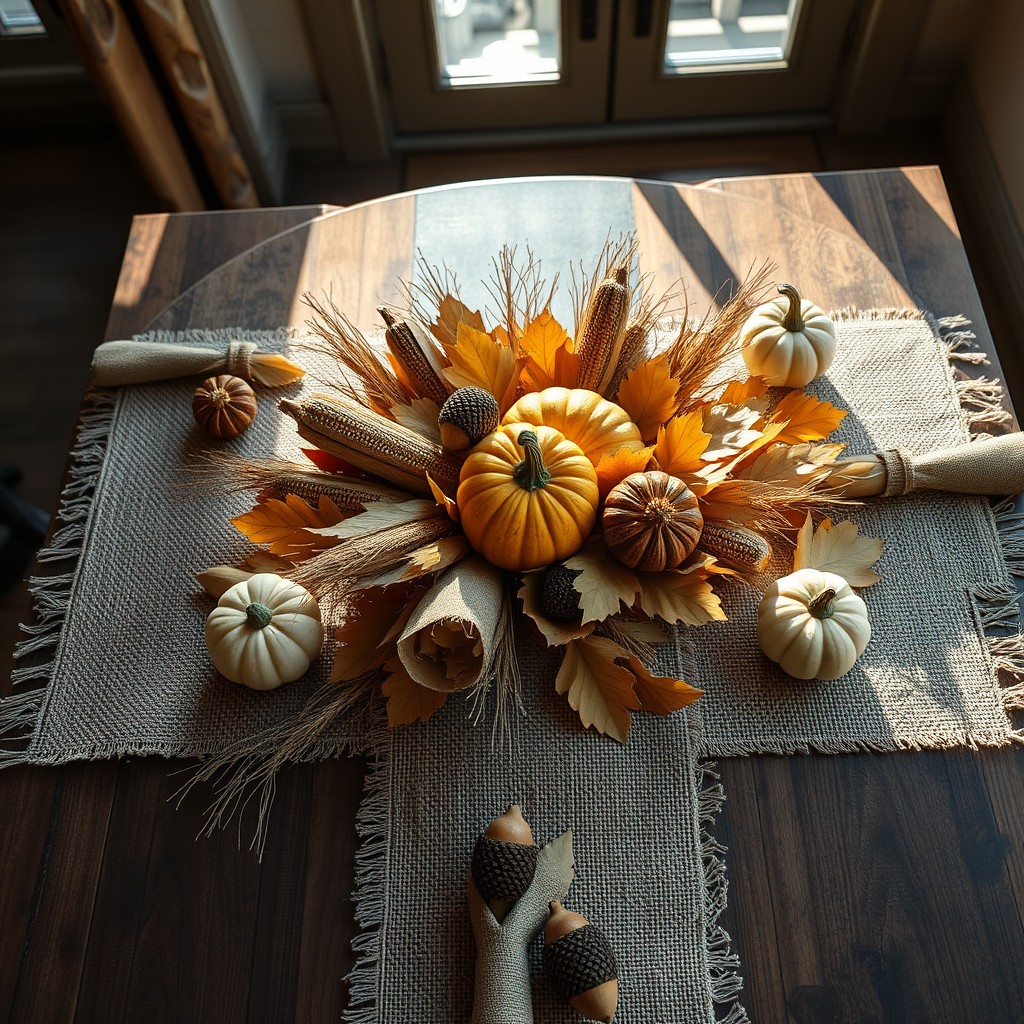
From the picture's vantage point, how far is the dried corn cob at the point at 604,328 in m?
0.99

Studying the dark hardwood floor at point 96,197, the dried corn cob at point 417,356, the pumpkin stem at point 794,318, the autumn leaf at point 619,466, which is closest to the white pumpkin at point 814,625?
the autumn leaf at point 619,466

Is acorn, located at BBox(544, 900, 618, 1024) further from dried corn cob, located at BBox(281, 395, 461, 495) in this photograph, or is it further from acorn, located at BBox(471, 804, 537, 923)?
dried corn cob, located at BBox(281, 395, 461, 495)

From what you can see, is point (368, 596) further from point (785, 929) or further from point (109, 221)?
point (109, 221)

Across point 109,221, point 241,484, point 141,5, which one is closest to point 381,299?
point 241,484

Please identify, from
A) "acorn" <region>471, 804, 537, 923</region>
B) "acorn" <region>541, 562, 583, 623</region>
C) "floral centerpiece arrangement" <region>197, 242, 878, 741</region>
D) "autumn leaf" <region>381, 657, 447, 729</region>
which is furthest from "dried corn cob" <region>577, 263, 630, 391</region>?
"acorn" <region>471, 804, 537, 923</region>

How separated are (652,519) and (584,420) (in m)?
0.14

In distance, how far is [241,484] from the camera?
3.75ft

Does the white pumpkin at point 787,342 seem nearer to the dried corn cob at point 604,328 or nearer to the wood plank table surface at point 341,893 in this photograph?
the dried corn cob at point 604,328

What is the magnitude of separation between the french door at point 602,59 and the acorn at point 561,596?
1670 millimetres

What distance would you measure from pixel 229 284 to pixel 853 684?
39.0 inches

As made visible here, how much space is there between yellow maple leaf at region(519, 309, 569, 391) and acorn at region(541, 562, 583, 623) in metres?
0.22

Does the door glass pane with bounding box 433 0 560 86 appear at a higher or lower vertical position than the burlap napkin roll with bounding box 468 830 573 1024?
higher

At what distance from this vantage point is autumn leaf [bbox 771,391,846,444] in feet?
3.46

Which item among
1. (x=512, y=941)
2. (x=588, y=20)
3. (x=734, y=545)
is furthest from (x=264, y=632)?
(x=588, y=20)
